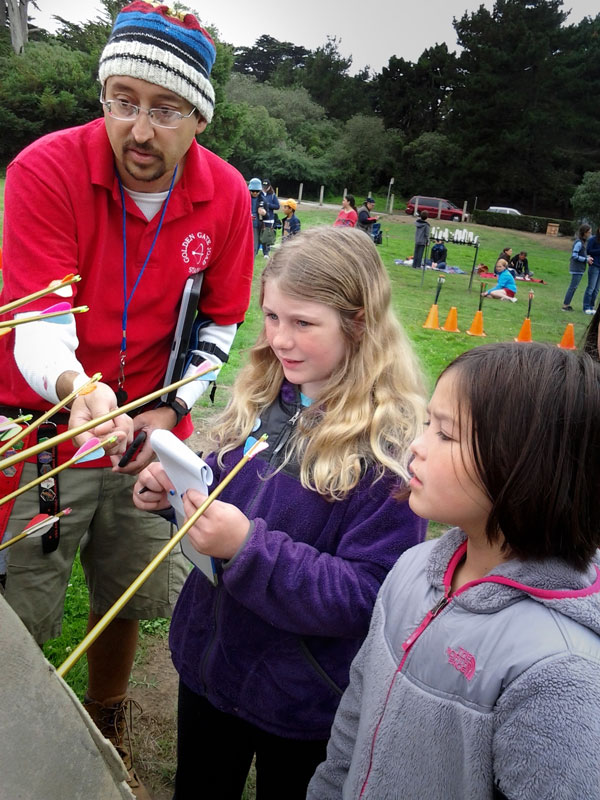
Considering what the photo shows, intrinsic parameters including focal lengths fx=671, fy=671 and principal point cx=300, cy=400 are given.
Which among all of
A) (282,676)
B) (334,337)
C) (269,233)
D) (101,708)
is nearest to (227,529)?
(282,676)

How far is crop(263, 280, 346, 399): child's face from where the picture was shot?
1.63 meters

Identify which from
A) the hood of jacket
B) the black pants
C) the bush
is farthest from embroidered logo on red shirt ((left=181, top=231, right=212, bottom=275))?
the bush

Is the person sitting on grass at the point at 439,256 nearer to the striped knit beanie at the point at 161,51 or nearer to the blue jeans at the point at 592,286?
the blue jeans at the point at 592,286

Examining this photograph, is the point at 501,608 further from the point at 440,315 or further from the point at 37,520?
the point at 440,315

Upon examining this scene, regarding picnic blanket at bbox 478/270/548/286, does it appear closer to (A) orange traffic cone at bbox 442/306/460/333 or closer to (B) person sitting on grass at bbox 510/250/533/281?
(B) person sitting on grass at bbox 510/250/533/281

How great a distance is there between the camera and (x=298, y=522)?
5.10ft

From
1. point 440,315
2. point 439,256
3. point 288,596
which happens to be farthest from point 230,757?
point 439,256

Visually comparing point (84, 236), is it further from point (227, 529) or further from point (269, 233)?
point (269, 233)

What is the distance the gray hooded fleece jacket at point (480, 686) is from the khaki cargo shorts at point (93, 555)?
3.61ft

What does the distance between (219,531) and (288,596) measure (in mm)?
213

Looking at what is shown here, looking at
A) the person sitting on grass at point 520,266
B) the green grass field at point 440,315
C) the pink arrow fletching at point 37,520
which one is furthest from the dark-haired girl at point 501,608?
the person sitting on grass at point 520,266

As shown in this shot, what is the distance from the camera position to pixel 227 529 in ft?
4.48

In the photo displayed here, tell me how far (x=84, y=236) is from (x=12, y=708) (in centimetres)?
154

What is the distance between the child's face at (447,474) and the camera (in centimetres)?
115
